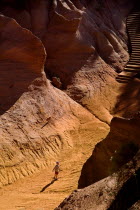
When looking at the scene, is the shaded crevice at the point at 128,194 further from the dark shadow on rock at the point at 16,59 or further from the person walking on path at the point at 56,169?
the dark shadow on rock at the point at 16,59

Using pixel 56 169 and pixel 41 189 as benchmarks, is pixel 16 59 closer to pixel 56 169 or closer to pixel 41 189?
pixel 56 169

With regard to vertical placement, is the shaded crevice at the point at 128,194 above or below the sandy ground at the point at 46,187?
above

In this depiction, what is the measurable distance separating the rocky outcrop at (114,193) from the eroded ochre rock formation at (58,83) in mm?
3013

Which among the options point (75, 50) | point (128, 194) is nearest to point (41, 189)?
point (128, 194)

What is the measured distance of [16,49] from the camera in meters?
11.8

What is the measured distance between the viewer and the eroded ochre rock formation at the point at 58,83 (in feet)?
34.5

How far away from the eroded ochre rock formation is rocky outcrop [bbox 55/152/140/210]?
3013 millimetres

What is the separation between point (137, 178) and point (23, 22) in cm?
1369

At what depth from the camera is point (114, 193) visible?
3574mm

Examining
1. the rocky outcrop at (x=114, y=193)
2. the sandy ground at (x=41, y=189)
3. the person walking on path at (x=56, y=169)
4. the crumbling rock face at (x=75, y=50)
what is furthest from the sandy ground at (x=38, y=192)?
the crumbling rock face at (x=75, y=50)

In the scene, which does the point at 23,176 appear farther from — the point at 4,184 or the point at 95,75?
the point at 95,75

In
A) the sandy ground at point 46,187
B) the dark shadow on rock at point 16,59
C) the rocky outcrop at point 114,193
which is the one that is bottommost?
the sandy ground at point 46,187

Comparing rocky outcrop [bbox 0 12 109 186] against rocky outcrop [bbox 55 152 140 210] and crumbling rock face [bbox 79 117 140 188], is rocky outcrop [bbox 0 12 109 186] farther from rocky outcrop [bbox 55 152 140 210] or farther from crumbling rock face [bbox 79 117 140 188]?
rocky outcrop [bbox 55 152 140 210]

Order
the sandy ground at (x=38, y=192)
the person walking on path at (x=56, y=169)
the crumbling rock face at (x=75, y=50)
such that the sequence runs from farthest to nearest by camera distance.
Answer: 1. the crumbling rock face at (x=75, y=50)
2. the person walking on path at (x=56, y=169)
3. the sandy ground at (x=38, y=192)
